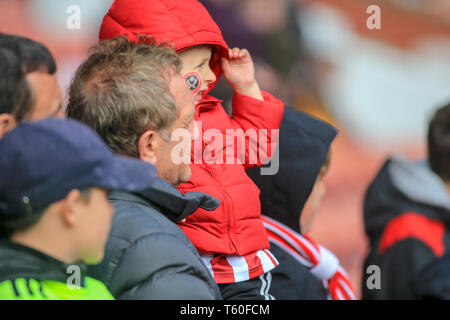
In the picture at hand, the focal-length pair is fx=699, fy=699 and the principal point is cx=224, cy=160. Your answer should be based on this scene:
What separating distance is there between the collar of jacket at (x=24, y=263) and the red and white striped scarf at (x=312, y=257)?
1519 mm

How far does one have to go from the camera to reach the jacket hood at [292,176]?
3.06m

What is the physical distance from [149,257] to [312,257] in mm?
1365

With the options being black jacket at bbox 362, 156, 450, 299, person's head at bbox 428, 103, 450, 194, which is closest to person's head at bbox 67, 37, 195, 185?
black jacket at bbox 362, 156, 450, 299

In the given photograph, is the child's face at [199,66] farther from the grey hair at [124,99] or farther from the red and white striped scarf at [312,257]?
the red and white striped scarf at [312,257]

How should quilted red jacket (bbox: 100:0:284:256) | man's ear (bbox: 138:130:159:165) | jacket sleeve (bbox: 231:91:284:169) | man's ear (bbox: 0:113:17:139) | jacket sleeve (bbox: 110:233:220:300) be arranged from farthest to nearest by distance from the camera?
jacket sleeve (bbox: 231:91:284:169), quilted red jacket (bbox: 100:0:284:256), man's ear (bbox: 138:130:159:165), man's ear (bbox: 0:113:17:139), jacket sleeve (bbox: 110:233:220:300)

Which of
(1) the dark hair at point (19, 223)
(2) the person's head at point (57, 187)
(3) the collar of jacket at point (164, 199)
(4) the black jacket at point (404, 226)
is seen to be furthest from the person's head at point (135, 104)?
(4) the black jacket at point (404, 226)

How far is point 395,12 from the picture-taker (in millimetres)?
6695

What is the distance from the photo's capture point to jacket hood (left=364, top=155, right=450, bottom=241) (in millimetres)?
2301

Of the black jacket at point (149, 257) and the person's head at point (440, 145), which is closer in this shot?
the black jacket at point (149, 257)

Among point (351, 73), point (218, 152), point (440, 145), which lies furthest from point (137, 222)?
point (351, 73)

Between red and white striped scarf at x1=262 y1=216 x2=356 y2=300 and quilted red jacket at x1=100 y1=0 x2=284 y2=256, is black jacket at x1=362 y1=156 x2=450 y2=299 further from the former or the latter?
red and white striped scarf at x1=262 y1=216 x2=356 y2=300

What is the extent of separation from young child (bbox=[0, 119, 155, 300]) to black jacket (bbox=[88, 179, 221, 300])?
14cm

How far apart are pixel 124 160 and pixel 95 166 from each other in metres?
0.13

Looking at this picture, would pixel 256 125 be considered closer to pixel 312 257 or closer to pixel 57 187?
pixel 312 257
